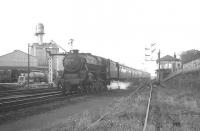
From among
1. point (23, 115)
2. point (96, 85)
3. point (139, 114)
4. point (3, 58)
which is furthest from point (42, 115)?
point (3, 58)

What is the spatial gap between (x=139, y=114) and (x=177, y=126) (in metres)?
2.45

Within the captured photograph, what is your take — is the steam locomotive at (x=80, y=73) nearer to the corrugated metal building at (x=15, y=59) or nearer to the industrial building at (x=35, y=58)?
the industrial building at (x=35, y=58)

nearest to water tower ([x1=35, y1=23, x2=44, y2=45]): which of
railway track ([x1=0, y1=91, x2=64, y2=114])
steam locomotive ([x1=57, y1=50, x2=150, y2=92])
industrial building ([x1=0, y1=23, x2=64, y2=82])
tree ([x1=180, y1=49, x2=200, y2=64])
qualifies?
industrial building ([x1=0, y1=23, x2=64, y2=82])

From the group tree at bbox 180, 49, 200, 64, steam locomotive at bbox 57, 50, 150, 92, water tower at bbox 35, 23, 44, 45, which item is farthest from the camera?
water tower at bbox 35, 23, 44, 45

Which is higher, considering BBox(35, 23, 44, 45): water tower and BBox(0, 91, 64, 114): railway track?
BBox(35, 23, 44, 45): water tower

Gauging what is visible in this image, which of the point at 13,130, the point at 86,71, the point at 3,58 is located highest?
the point at 3,58

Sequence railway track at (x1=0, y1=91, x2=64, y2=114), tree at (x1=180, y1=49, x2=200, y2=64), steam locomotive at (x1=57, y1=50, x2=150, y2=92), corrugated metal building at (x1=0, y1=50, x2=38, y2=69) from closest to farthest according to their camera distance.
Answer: railway track at (x1=0, y1=91, x2=64, y2=114), steam locomotive at (x1=57, y1=50, x2=150, y2=92), tree at (x1=180, y1=49, x2=200, y2=64), corrugated metal building at (x1=0, y1=50, x2=38, y2=69)

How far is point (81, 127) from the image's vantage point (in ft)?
24.2

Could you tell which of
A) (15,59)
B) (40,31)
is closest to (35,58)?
→ (15,59)

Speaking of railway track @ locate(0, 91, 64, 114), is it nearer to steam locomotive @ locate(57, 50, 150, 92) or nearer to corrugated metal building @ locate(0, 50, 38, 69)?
steam locomotive @ locate(57, 50, 150, 92)

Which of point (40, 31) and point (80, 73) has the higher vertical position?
point (40, 31)

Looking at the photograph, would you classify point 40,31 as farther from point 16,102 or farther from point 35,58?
point 16,102

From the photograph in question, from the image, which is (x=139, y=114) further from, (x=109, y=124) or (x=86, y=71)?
(x=86, y=71)

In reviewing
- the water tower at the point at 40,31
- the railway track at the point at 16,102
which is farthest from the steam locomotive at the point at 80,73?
the water tower at the point at 40,31
